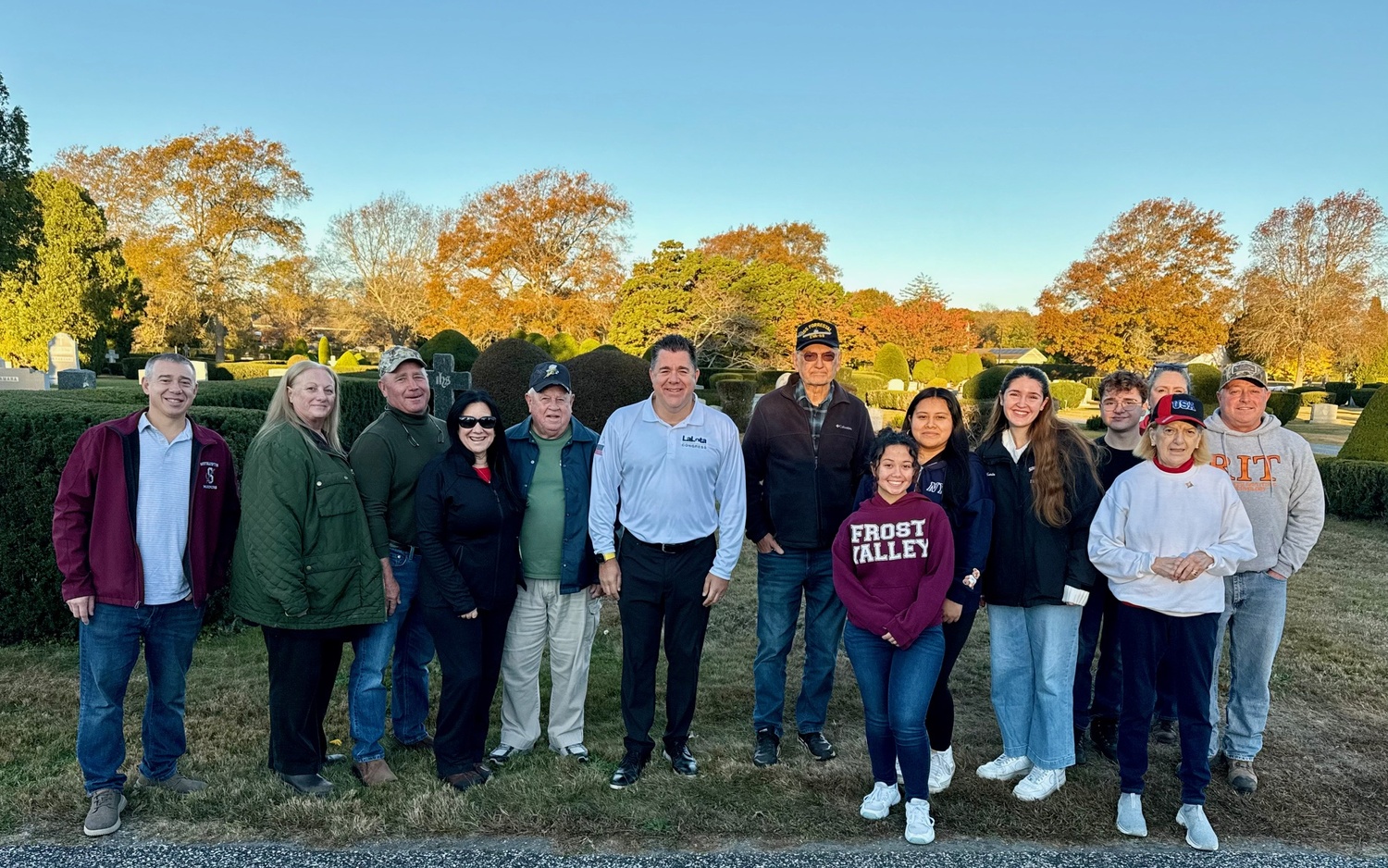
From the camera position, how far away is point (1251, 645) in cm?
380

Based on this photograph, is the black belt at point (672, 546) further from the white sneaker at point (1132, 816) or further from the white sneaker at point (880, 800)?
the white sneaker at point (1132, 816)

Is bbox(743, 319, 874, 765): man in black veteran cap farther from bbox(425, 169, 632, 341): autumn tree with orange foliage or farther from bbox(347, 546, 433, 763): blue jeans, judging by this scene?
bbox(425, 169, 632, 341): autumn tree with orange foliage

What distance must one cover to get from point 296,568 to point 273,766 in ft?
3.33

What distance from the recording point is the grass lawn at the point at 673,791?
320 centimetres

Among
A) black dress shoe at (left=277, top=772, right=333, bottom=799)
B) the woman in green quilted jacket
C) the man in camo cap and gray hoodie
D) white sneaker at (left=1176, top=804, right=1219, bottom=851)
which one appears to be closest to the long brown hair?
the man in camo cap and gray hoodie

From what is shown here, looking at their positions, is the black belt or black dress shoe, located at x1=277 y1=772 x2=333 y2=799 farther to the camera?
the black belt

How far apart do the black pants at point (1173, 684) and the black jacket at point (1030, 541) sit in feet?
0.96

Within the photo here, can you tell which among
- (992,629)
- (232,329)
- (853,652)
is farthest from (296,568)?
(232,329)

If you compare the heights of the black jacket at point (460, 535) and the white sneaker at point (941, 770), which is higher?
the black jacket at point (460, 535)

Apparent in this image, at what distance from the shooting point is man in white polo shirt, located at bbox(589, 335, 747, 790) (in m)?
3.64

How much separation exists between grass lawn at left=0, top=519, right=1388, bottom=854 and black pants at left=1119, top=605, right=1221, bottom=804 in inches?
10.0

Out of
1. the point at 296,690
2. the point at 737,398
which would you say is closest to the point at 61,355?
the point at 737,398

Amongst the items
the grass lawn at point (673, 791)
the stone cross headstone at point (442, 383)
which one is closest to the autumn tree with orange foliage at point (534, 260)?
the stone cross headstone at point (442, 383)

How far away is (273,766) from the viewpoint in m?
3.58
